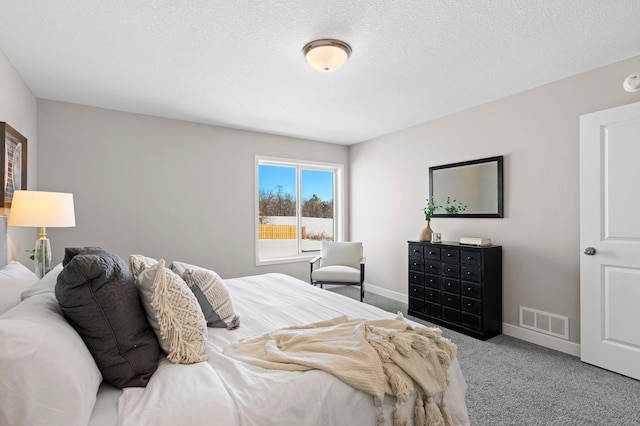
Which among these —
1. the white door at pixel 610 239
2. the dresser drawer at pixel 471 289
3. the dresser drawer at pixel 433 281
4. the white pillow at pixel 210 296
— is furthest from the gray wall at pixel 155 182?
the white door at pixel 610 239

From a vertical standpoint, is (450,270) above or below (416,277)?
above

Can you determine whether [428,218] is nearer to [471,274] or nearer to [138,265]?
[471,274]

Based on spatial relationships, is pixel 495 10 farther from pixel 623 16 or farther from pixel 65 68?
pixel 65 68

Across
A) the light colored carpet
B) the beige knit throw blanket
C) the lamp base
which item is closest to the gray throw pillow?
the beige knit throw blanket

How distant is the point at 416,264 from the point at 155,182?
3364 mm

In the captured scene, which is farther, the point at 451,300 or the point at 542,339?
the point at 451,300

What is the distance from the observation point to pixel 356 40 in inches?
88.4

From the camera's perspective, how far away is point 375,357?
1.32 metres

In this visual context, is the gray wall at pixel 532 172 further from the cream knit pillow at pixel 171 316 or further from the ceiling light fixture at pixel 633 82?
the cream knit pillow at pixel 171 316

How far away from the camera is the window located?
4.89 m

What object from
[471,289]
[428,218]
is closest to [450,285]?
[471,289]

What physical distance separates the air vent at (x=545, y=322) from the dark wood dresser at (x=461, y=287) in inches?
9.1

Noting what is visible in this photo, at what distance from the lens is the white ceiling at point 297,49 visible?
6.33ft

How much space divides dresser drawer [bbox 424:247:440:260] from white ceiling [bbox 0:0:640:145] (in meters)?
1.65
